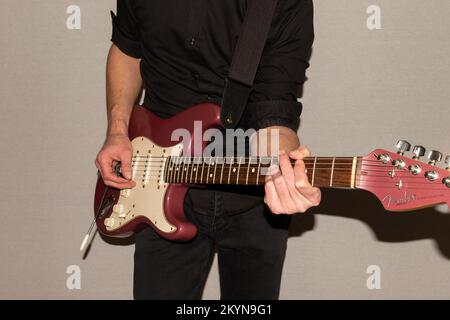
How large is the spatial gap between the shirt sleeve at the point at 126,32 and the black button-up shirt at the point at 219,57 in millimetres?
75

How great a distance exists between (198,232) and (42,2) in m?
1.17

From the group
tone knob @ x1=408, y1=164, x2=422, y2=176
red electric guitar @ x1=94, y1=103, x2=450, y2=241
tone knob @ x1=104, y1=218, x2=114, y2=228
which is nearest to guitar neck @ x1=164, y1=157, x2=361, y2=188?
red electric guitar @ x1=94, y1=103, x2=450, y2=241

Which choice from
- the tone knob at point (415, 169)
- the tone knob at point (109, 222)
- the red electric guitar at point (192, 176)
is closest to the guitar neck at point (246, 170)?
the red electric guitar at point (192, 176)

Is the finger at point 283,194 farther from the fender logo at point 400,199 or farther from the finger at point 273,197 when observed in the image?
the fender logo at point 400,199

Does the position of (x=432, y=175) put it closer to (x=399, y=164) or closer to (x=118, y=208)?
(x=399, y=164)

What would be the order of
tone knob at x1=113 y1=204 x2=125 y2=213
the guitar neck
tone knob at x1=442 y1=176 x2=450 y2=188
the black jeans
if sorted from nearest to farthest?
1. tone knob at x1=442 y1=176 x2=450 y2=188
2. the guitar neck
3. the black jeans
4. tone knob at x1=113 y1=204 x2=125 y2=213

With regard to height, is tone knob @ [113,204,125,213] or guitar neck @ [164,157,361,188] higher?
guitar neck @ [164,157,361,188]

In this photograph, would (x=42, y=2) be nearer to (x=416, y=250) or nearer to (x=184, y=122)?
(x=184, y=122)

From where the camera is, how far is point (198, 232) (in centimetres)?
154

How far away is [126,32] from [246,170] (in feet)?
2.00

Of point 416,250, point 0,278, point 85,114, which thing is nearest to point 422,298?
point 416,250

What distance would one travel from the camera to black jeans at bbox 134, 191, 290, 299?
152 centimetres

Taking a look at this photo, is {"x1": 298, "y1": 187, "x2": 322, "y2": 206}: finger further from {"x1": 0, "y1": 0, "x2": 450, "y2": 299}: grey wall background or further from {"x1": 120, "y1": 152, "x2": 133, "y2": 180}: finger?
{"x1": 0, "y1": 0, "x2": 450, "y2": 299}: grey wall background

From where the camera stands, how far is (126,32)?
5.54 ft
